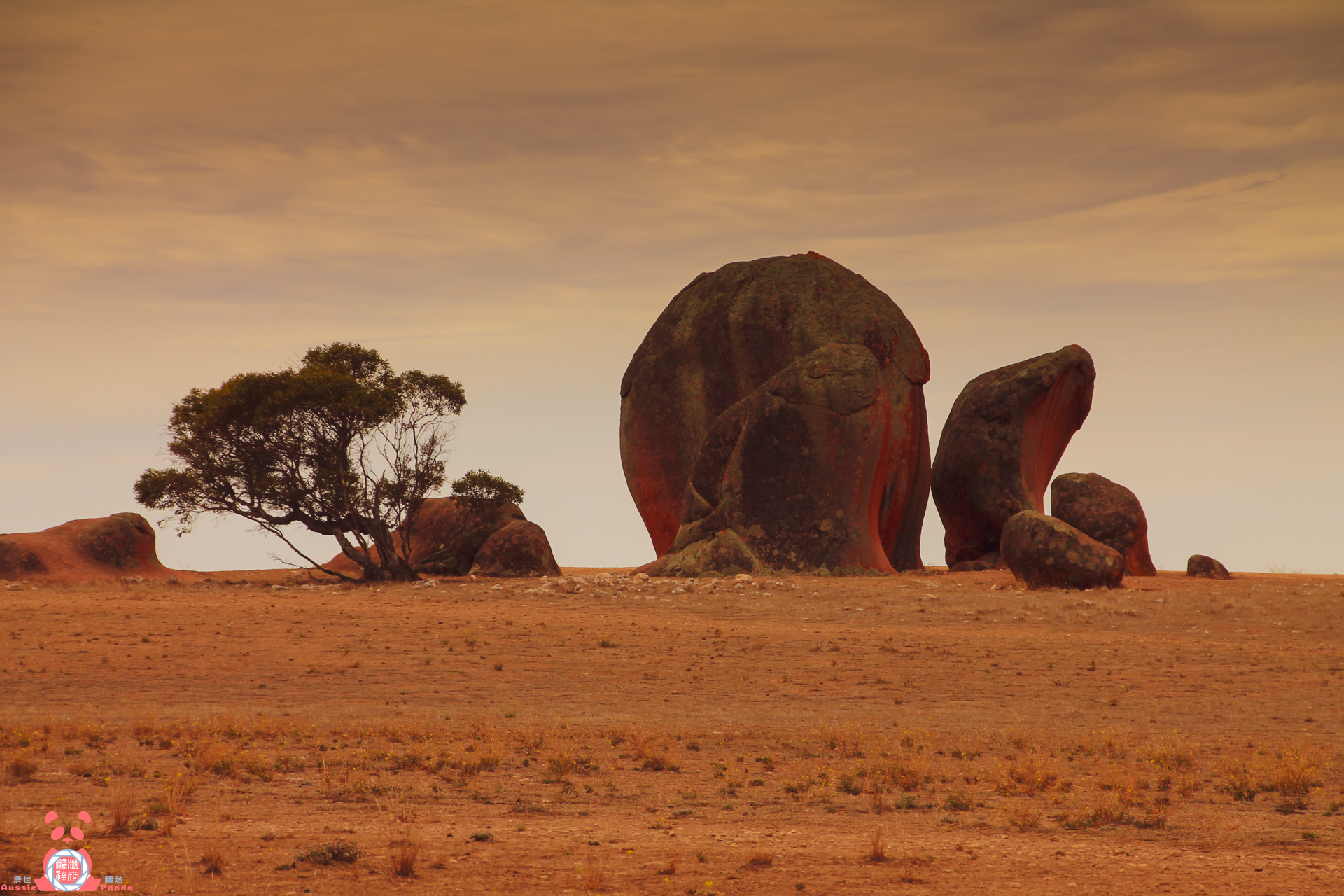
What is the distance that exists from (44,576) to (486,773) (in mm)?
26705

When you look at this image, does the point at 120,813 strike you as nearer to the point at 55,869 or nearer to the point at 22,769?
the point at 55,869

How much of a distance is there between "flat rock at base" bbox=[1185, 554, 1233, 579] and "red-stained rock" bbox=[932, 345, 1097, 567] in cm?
439

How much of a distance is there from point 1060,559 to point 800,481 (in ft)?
21.6

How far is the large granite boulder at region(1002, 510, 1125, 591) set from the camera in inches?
942

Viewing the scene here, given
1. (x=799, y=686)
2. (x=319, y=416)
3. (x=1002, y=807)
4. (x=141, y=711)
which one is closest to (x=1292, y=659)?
Answer: (x=799, y=686)

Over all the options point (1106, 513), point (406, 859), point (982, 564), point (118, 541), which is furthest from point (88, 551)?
point (406, 859)

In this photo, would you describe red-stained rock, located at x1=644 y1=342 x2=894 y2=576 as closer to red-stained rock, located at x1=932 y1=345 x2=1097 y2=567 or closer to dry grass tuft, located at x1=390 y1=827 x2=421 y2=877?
red-stained rock, located at x1=932 y1=345 x2=1097 y2=567

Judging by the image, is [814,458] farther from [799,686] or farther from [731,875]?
[731,875]

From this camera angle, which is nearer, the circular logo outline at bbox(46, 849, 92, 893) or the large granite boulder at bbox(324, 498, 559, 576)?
the circular logo outline at bbox(46, 849, 92, 893)

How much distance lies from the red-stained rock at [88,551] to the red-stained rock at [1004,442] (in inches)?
903

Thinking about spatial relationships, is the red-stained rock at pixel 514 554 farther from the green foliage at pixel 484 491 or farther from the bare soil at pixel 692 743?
the bare soil at pixel 692 743

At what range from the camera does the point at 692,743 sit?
12.0 meters

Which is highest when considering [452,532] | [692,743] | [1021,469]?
[1021,469]

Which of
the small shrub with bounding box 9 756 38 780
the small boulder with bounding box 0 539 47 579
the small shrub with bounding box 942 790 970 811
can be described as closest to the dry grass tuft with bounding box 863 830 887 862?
the small shrub with bounding box 942 790 970 811
